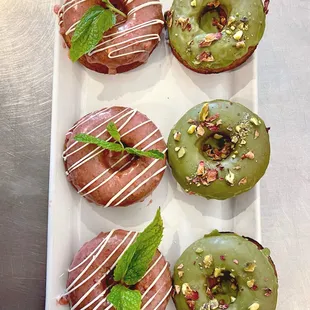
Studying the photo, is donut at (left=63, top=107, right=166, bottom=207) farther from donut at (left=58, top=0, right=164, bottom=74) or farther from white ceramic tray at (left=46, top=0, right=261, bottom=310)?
donut at (left=58, top=0, right=164, bottom=74)

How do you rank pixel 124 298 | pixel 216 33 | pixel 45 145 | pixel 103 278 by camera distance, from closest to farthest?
pixel 124 298 < pixel 103 278 < pixel 216 33 < pixel 45 145

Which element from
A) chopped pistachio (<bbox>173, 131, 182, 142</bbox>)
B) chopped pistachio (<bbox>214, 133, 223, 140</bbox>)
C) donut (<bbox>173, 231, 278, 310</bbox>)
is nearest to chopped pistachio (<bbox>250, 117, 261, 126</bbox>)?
chopped pistachio (<bbox>214, 133, 223, 140</bbox>)

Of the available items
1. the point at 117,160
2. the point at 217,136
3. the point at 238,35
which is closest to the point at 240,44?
the point at 238,35

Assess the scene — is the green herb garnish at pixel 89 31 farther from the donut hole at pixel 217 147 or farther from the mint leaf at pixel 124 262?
the mint leaf at pixel 124 262

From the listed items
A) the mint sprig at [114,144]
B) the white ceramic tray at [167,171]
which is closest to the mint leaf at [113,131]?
the mint sprig at [114,144]

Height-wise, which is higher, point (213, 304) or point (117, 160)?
point (117, 160)

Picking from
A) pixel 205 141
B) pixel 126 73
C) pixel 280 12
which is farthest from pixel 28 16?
pixel 280 12

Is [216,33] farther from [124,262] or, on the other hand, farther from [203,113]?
[124,262]

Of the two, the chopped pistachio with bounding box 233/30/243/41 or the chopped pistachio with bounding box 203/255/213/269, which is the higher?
the chopped pistachio with bounding box 233/30/243/41
